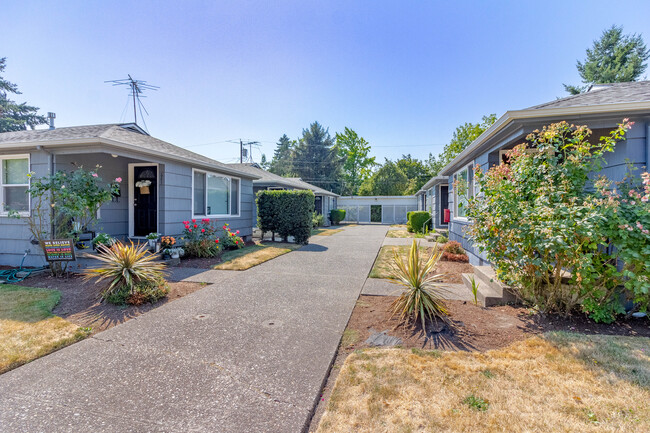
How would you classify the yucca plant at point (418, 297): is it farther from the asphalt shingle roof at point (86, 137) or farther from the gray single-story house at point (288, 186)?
the gray single-story house at point (288, 186)

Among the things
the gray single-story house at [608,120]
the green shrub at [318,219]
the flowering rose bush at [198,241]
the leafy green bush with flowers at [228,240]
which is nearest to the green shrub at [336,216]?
the green shrub at [318,219]

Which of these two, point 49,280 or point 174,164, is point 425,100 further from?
point 49,280

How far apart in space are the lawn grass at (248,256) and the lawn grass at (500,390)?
4696 millimetres

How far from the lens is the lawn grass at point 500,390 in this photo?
75.3 inches

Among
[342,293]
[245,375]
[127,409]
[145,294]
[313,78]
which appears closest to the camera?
[127,409]

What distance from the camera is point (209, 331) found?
3.42m

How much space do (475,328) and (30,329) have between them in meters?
5.16

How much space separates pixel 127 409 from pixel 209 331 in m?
1.34

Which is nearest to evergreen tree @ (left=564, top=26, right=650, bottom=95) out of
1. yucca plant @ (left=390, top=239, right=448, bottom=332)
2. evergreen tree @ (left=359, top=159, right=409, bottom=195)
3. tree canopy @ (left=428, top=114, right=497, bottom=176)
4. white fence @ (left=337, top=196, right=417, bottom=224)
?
tree canopy @ (left=428, top=114, right=497, bottom=176)

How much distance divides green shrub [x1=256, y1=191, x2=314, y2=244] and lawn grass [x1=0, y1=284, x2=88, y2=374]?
675 centimetres

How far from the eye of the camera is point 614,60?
2369 cm

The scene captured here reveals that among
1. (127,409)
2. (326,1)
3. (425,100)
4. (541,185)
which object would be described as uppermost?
(425,100)

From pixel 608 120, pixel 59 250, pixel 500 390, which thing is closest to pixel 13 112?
pixel 59 250

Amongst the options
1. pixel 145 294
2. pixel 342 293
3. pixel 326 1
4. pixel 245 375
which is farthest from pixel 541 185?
pixel 326 1
